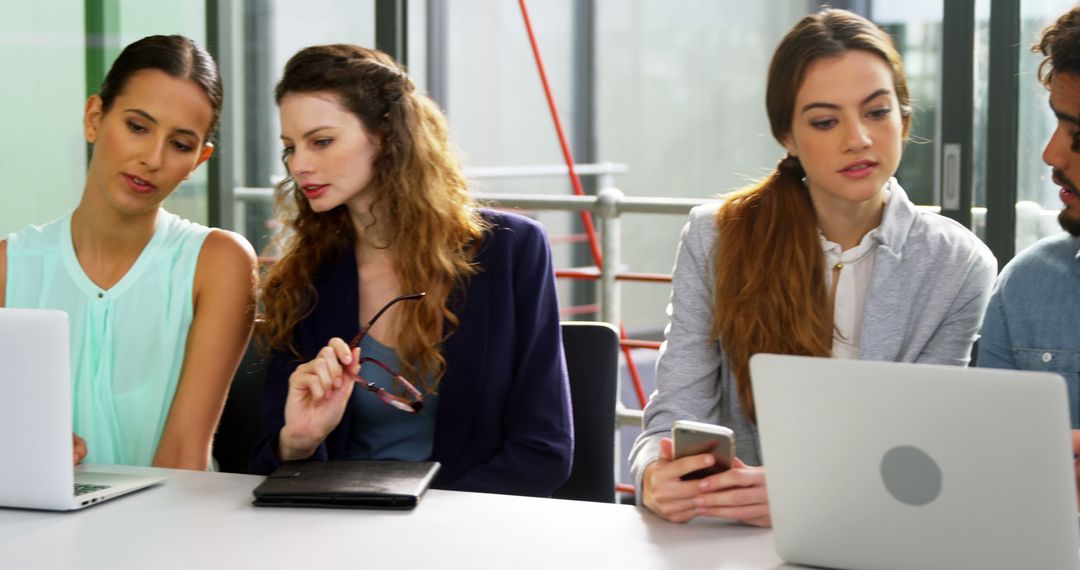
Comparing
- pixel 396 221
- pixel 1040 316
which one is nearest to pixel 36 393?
pixel 396 221

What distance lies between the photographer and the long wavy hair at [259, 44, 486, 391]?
2074 mm

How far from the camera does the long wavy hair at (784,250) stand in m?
1.94

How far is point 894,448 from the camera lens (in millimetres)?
1254

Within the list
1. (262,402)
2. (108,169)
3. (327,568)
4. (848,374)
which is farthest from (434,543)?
(108,169)

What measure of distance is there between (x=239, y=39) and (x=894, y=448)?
2963mm

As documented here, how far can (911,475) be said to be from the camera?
1.25 m

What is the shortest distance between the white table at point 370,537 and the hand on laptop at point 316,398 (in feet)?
0.60

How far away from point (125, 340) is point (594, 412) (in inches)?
31.4

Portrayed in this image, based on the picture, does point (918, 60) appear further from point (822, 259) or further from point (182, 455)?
A: point (182, 455)

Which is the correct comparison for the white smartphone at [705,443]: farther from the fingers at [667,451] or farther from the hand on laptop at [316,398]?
the hand on laptop at [316,398]

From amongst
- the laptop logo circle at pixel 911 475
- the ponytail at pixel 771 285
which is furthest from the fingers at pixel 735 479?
the ponytail at pixel 771 285

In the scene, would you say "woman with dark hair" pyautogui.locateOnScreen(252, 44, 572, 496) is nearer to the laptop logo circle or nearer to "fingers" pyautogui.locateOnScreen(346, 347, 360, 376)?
"fingers" pyautogui.locateOnScreen(346, 347, 360, 376)

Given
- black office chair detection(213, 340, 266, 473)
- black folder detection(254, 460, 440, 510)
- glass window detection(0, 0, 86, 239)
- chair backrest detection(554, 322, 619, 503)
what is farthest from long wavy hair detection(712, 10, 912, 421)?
glass window detection(0, 0, 86, 239)

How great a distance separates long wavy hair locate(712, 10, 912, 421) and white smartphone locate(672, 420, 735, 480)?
37 cm
